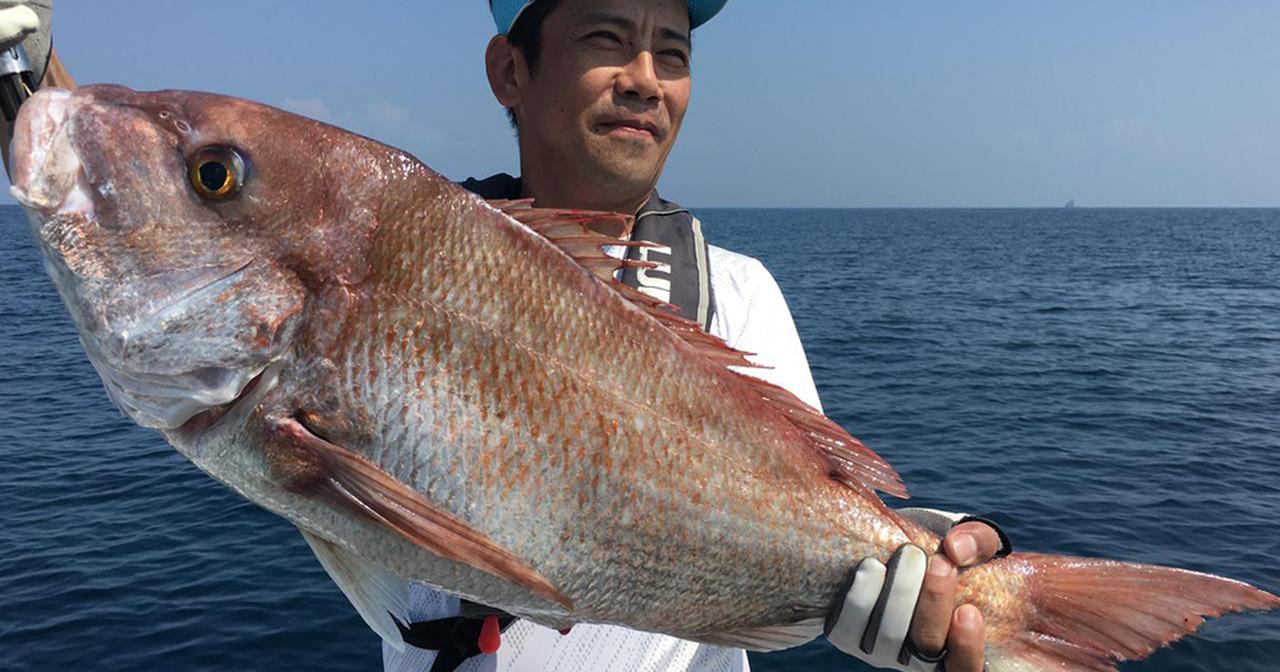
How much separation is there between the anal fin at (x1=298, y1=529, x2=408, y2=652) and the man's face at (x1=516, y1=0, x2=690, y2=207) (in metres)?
1.59

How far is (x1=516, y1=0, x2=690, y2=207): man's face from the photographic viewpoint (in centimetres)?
295

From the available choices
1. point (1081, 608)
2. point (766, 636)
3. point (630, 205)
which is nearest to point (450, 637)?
point (766, 636)

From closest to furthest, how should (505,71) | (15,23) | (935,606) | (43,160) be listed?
(43,160) < (15,23) < (935,606) < (505,71)


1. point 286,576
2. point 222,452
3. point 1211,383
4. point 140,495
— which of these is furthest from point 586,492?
point 1211,383

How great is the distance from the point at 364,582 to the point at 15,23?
59.5 inches

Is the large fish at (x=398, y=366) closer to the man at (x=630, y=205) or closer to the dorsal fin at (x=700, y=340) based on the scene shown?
the dorsal fin at (x=700, y=340)

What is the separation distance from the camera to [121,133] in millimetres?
1729

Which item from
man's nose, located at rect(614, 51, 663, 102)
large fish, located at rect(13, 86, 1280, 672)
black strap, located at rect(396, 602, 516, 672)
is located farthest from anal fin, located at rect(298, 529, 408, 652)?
man's nose, located at rect(614, 51, 663, 102)

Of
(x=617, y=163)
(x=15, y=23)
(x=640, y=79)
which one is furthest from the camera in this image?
(x=617, y=163)

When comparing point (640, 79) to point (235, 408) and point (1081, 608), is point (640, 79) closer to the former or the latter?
point (235, 408)

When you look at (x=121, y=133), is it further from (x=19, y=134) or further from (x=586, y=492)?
(x=586, y=492)

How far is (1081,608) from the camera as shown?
2.41 meters

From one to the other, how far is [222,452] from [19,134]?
688mm

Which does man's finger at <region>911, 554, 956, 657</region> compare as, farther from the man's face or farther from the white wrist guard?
the man's face
